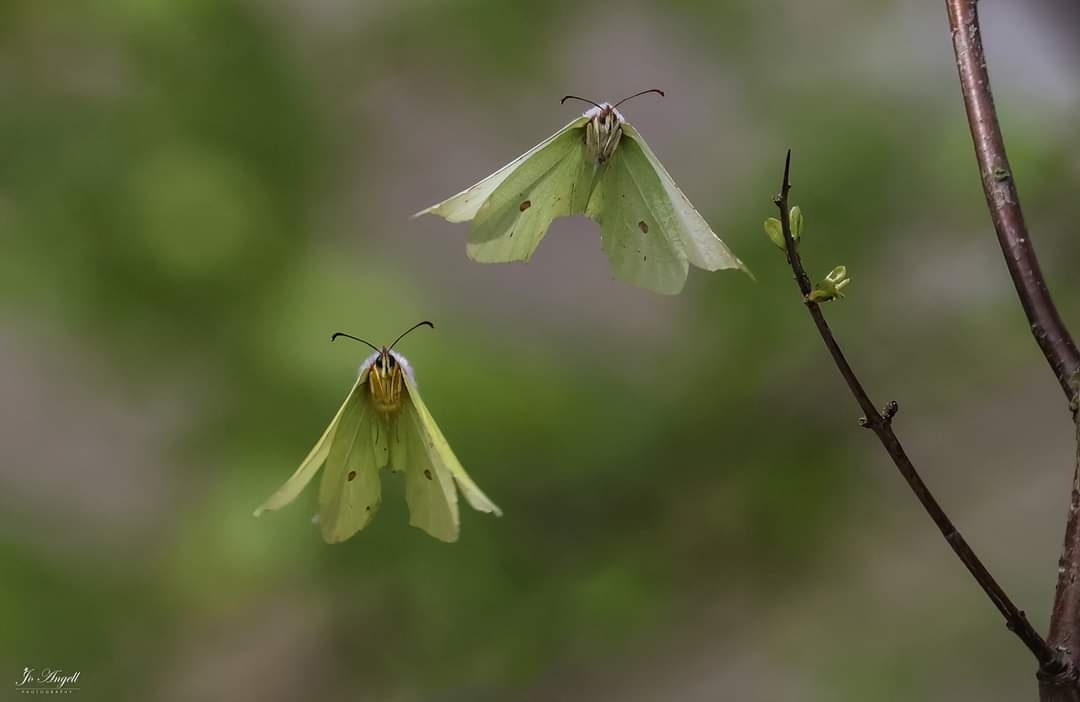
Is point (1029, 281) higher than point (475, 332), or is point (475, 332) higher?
point (475, 332)

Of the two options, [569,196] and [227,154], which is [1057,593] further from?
[227,154]

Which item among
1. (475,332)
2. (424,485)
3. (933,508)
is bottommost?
(933,508)

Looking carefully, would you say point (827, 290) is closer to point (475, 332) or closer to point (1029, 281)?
point (1029, 281)

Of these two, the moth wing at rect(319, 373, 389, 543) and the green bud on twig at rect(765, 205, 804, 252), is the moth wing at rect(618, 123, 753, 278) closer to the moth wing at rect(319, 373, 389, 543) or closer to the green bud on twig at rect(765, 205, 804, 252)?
the green bud on twig at rect(765, 205, 804, 252)
